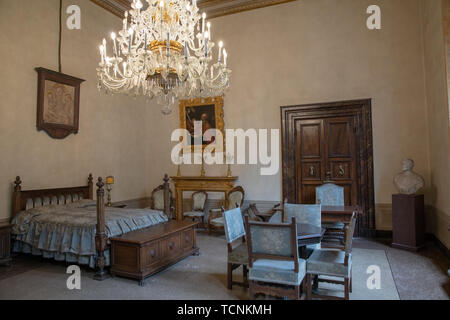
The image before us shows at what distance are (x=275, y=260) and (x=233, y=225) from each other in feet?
2.59

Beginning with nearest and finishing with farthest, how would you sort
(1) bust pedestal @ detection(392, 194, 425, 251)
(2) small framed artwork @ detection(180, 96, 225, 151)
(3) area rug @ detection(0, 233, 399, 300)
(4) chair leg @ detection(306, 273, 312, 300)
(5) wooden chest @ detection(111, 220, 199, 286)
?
1. (4) chair leg @ detection(306, 273, 312, 300)
2. (3) area rug @ detection(0, 233, 399, 300)
3. (5) wooden chest @ detection(111, 220, 199, 286)
4. (1) bust pedestal @ detection(392, 194, 425, 251)
5. (2) small framed artwork @ detection(180, 96, 225, 151)

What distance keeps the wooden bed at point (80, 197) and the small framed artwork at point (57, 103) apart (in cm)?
103

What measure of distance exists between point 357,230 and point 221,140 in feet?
11.3

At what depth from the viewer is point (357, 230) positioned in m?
6.08

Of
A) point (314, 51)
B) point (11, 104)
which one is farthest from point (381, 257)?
point (11, 104)

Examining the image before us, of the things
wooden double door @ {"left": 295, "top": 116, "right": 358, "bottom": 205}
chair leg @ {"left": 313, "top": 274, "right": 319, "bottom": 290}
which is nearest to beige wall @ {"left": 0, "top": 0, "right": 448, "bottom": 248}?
wooden double door @ {"left": 295, "top": 116, "right": 358, "bottom": 205}

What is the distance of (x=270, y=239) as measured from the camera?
9.61 ft

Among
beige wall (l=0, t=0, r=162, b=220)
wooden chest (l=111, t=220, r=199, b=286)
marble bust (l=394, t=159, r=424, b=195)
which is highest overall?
beige wall (l=0, t=0, r=162, b=220)

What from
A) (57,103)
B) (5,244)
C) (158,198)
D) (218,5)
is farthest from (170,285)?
(218,5)

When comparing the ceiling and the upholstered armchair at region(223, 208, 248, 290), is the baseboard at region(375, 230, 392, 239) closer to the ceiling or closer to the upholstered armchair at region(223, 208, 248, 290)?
the upholstered armchair at region(223, 208, 248, 290)

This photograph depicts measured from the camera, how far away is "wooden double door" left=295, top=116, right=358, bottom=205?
618 centimetres

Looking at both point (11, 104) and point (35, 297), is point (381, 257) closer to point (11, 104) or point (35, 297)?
point (35, 297)

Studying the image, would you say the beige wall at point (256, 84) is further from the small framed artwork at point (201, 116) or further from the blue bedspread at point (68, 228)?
the blue bedspread at point (68, 228)

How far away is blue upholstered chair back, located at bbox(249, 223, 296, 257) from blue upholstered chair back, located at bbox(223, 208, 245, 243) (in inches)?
24.5
